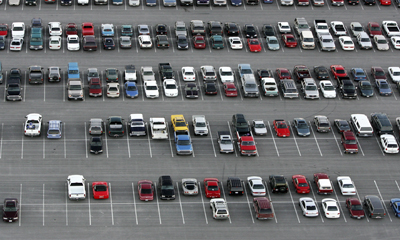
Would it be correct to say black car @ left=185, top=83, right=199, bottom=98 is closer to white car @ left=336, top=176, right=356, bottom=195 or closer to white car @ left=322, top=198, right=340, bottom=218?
white car @ left=336, top=176, right=356, bottom=195

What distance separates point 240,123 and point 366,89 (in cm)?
2376

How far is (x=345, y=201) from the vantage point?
466 ft

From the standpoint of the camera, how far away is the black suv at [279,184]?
141837mm

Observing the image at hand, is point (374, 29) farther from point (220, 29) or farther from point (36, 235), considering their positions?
point (36, 235)

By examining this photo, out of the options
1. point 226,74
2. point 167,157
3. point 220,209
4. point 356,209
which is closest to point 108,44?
point 226,74

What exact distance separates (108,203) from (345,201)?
31469 millimetres

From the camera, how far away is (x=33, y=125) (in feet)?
491

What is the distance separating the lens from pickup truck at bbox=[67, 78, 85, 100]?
15825 centimetres

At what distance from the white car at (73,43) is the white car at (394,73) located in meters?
50.1

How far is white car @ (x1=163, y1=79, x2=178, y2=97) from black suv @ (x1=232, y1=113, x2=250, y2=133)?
11013 millimetres

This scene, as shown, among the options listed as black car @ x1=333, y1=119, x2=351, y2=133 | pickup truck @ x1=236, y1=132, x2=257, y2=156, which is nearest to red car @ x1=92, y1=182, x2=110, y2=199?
pickup truck @ x1=236, y1=132, x2=257, y2=156

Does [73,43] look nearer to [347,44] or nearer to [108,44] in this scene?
[108,44]

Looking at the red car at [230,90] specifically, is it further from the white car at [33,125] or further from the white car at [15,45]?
the white car at [15,45]

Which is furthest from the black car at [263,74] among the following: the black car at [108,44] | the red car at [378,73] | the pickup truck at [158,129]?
the black car at [108,44]
